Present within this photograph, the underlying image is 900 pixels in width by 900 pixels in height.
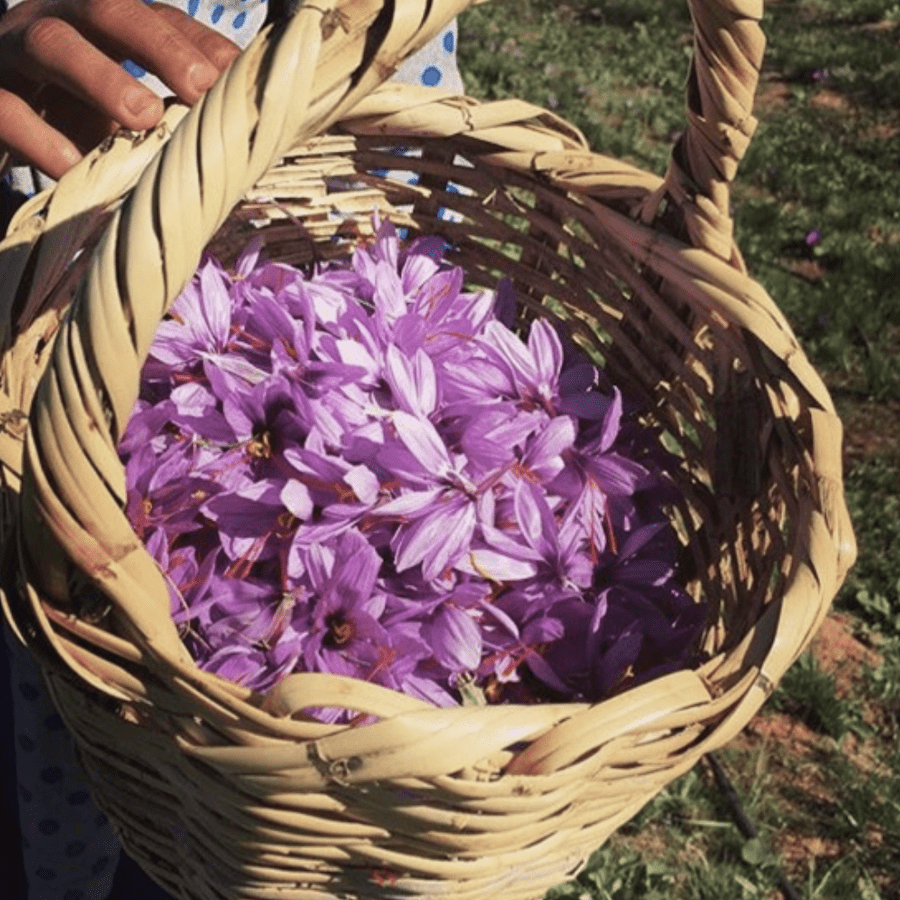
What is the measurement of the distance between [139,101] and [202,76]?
0.20 feet

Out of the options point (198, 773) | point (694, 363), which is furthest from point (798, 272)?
point (198, 773)

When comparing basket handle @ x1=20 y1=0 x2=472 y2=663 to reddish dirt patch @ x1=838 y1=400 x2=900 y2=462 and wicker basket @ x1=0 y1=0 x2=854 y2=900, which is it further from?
reddish dirt patch @ x1=838 y1=400 x2=900 y2=462

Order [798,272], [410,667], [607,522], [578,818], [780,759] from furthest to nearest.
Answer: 1. [798,272]
2. [780,759]
3. [607,522]
4. [410,667]
5. [578,818]

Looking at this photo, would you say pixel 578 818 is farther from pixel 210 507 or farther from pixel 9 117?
pixel 9 117

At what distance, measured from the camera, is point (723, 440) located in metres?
1.33

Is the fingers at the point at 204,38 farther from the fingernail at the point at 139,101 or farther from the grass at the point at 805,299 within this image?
the grass at the point at 805,299

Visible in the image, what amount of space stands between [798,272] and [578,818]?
267cm

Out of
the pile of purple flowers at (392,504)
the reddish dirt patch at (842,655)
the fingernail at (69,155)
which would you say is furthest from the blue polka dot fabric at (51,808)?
the reddish dirt patch at (842,655)

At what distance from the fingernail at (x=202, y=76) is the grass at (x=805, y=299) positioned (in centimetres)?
123

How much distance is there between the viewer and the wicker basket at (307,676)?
876mm

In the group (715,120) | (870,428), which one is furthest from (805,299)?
(715,120)

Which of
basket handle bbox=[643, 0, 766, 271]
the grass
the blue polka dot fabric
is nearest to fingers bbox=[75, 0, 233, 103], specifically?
basket handle bbox=[643, 0, 766, 271]

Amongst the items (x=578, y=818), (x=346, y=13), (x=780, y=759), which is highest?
(x=346, y=13)

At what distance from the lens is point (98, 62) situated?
1142 mm
